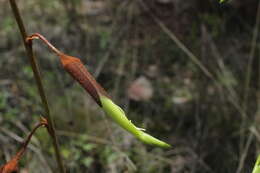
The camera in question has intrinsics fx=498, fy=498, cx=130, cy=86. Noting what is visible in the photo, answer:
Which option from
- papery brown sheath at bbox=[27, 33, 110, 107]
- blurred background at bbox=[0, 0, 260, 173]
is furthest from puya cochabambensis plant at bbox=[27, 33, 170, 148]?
blurred background at bbox=[0, 0, 260, 173]

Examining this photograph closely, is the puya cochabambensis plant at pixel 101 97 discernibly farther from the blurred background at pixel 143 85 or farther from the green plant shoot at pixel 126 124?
the blurred background at pixel 143 85

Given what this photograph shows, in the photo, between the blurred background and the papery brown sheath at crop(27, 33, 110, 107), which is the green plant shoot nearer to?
the papery brown sheath at crop(27, 33, 110, 107)

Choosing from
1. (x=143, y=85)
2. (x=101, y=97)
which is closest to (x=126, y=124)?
(x=101, y=97)

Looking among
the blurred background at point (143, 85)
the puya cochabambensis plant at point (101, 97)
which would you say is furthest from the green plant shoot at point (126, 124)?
the blurred background at point (143, 85)

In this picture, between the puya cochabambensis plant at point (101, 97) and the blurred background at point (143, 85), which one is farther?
the blurred background at point (143, 85)

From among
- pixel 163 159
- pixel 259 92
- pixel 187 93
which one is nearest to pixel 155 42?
pixel 187 93

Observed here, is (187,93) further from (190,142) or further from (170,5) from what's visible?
(170,5)

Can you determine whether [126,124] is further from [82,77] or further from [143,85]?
[143,85]

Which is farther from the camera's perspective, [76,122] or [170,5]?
[170,5]

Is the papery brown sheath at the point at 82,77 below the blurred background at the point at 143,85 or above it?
above
